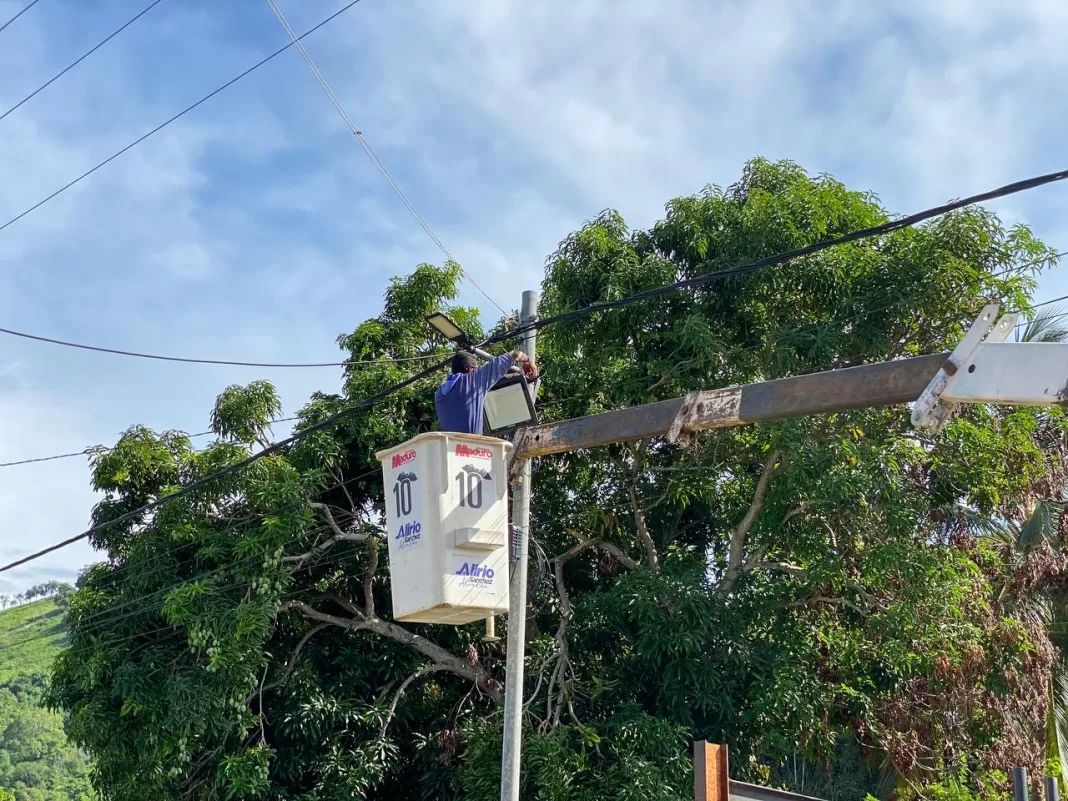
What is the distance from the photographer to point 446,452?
7.36 m

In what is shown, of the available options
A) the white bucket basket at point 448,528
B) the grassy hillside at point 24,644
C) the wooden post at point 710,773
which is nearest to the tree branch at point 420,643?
the white bucket basket at point 448,528

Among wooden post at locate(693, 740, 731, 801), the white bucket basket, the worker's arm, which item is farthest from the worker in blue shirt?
wooden post at locate(693, 740, 731, 801)

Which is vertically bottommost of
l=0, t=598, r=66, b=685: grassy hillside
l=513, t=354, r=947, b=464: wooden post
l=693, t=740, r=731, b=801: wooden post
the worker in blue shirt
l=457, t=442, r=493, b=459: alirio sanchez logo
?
l=693, t=740, r=731, b=801: wooden post

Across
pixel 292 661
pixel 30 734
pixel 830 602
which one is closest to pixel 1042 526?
pixel 830 602

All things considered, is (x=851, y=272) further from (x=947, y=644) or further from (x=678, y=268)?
(x=947, y=644)

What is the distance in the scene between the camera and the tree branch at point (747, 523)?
46.4ft

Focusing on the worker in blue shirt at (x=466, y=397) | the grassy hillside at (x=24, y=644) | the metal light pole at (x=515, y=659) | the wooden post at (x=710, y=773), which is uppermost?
the grassy hillside at (x=24, y=644)

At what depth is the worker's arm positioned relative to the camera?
318 inches

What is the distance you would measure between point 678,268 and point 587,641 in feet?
15.2

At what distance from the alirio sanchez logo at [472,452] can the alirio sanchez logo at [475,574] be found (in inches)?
26.1

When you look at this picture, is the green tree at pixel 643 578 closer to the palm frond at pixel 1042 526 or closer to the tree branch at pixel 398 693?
the tree branch at pixel 398 693

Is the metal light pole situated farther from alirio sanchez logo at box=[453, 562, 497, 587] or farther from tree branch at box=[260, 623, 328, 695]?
tree branch at box=[260, 623, 328, 695]

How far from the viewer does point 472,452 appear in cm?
750

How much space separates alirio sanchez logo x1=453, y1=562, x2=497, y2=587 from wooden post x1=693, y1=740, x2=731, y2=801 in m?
1.64
